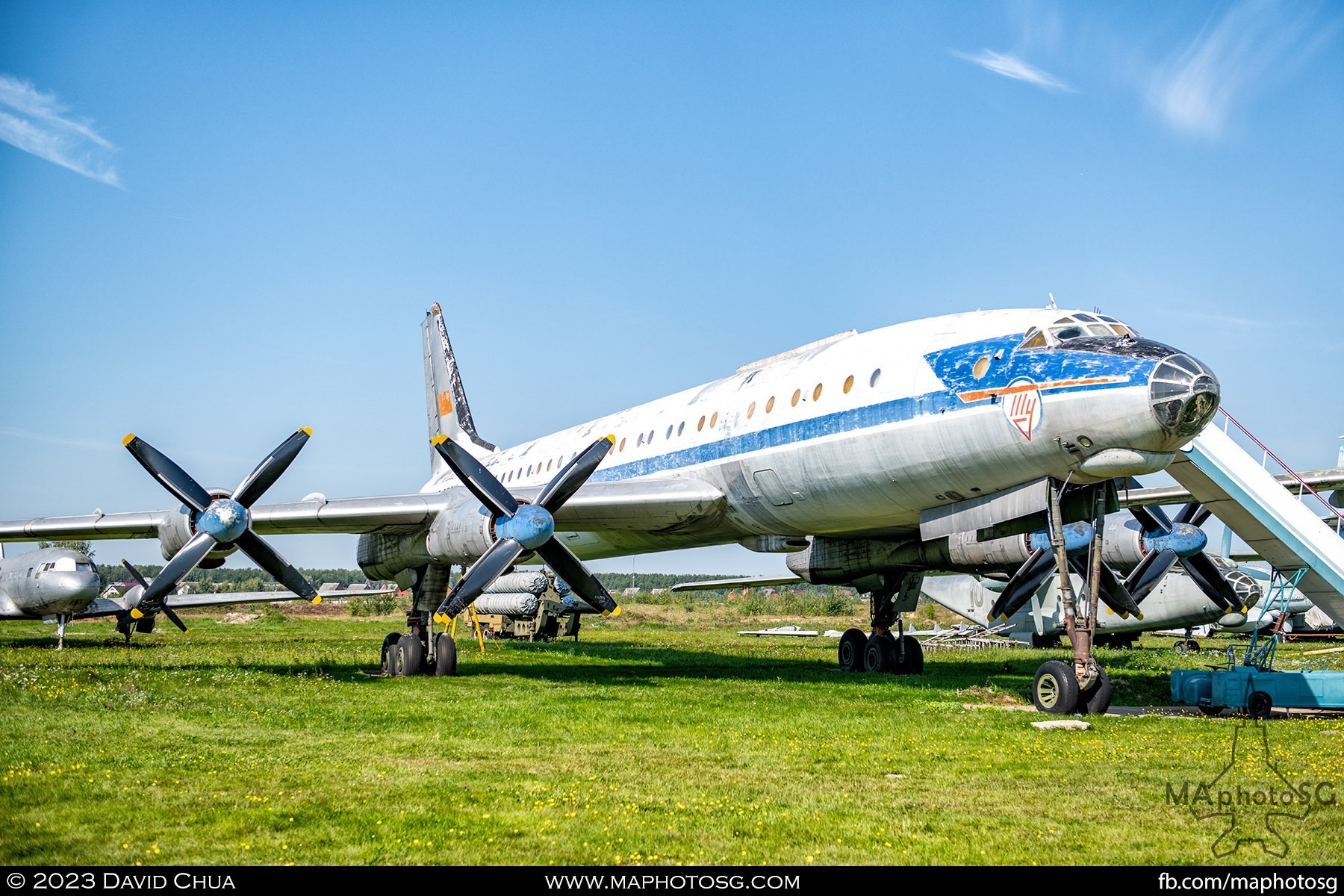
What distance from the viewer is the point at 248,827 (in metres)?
6.73

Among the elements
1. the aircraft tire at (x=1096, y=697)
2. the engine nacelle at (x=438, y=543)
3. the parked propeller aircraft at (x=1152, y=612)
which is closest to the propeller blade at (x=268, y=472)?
the engine nacelle at (x=438, y=543)

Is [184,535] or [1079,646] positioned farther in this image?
[184,535]

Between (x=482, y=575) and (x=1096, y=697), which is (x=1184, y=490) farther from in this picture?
(x=482, y=575)

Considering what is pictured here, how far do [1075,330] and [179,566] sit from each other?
44.0 ft

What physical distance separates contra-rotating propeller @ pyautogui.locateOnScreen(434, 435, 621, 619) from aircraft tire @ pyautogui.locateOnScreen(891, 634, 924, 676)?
7233 millimetres

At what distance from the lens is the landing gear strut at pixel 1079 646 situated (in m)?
12.9

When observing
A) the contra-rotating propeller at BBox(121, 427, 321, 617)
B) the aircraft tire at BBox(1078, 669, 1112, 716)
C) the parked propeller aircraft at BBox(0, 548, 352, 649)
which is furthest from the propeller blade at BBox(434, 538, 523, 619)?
the parked propeller aircraft at BBox(0, 548, 352, 649)

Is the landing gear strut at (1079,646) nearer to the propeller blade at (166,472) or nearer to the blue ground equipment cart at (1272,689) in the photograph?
the blue ground equipment cart at (1272,689)

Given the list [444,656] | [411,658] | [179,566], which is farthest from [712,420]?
[179,566]

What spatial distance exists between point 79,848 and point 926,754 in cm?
729

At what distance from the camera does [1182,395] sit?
1157cm

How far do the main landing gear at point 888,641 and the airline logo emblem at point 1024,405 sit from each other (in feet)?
26.7

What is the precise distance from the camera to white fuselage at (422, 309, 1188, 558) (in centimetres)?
1223
